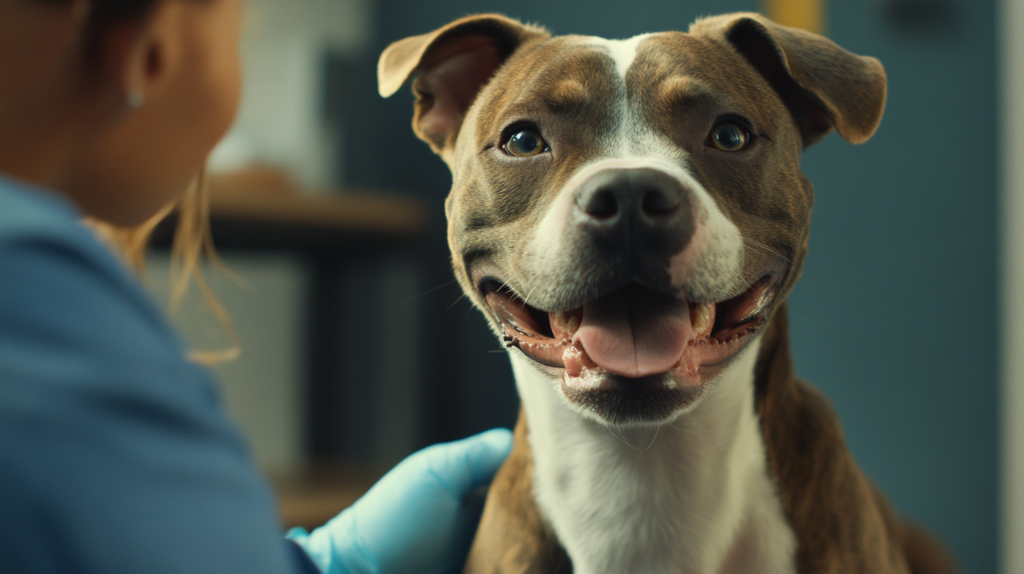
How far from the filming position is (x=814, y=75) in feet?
2.73

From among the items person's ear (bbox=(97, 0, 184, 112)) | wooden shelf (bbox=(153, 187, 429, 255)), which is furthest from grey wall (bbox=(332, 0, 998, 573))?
person's ear (bbox=(97, 0, 184, 112))

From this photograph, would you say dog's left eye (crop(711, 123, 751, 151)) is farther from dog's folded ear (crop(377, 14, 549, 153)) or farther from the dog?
dog's folded ear (crop(377, 14, 549, 153))

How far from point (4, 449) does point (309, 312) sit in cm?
262

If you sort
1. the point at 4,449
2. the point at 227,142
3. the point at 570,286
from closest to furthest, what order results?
the point at 4,449
the point at 570,286
the point at 227,142

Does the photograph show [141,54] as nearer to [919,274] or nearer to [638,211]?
[638,211]

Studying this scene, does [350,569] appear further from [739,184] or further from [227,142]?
[227,142]

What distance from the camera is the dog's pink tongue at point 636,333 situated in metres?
0.75

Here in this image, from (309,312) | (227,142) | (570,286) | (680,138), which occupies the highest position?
(680,138)

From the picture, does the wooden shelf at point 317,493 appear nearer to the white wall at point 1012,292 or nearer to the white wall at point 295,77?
the white wall at point 295,77

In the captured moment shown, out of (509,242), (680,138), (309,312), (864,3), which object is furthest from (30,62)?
(309,312)

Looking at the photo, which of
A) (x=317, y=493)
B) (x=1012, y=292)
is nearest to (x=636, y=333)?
(x=1012, y=292)

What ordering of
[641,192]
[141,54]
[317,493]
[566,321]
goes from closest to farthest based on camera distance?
1. [141,54]
2. [641,192]
3. [566,321]
4. [317,493]

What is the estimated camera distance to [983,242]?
6.60 feet

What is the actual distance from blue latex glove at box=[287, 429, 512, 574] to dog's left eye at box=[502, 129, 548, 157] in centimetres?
43
